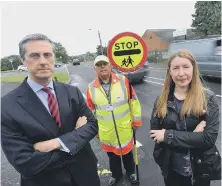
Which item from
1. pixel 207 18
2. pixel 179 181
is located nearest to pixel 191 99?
pixel 179 181

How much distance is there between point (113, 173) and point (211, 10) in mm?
33891

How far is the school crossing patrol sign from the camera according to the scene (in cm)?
292

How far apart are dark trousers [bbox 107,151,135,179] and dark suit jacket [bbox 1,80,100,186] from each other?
1.28 m

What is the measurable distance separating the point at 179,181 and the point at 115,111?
4.11 feet

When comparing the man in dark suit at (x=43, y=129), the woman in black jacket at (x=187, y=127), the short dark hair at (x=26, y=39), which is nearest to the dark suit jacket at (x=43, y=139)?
the man in dark suit at (x=43, y=129)

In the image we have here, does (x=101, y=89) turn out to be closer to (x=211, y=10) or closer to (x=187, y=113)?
(x=187, y=113)

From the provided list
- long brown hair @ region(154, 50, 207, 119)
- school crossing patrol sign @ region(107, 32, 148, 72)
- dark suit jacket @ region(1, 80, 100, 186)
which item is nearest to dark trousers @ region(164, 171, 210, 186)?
long brown hair @ region(154, 50, 207, 119)

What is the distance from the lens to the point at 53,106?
6.30 ft

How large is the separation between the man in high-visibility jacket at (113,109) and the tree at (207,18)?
3120cm

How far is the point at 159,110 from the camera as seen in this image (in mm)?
2227

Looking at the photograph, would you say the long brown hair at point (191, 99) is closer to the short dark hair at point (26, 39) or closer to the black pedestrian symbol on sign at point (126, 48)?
the black pedestrian symbol on sign at point (126, 48)

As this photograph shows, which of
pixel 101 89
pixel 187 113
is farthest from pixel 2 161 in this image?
pixel 187 113

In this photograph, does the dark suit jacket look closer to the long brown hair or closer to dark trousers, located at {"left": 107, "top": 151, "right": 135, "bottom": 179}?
the long brown hair

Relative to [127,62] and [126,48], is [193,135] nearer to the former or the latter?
[127,62]
